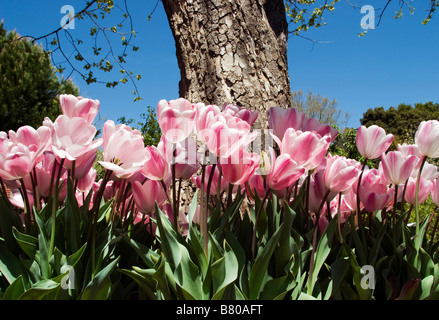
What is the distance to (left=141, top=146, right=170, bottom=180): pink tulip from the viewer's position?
3.11 feet

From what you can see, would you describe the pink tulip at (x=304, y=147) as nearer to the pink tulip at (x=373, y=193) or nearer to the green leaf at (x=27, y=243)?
the pink tulip at (x=373, y=193)

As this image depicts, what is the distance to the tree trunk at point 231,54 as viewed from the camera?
2.28 meters

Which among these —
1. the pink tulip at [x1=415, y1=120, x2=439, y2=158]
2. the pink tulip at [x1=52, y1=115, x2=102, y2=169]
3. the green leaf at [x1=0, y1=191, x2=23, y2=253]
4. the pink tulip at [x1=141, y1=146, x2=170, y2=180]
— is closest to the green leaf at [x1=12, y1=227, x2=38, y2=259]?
the green leaf at [x1=0, y1=191, x2=23, y2=253]

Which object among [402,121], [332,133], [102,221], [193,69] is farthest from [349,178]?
[402,121]

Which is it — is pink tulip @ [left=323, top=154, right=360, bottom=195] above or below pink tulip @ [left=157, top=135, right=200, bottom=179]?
below

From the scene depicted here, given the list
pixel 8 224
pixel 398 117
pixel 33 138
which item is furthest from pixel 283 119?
pixel 398 117

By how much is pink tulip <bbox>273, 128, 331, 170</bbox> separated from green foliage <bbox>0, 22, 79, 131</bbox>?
10.5 meters

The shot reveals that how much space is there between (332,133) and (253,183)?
11.8 inches

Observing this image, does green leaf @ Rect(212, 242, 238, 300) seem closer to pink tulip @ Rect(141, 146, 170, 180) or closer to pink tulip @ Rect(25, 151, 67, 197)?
pink tulip @ Rect(141, 146, 170, 180)

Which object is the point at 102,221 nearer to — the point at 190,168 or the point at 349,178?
the point at 190,168

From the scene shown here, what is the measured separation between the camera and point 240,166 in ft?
3.08

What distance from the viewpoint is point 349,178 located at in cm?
101

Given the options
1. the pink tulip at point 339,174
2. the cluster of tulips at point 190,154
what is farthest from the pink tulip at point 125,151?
the pink tulip at point 339,174

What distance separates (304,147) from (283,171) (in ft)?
0.26
